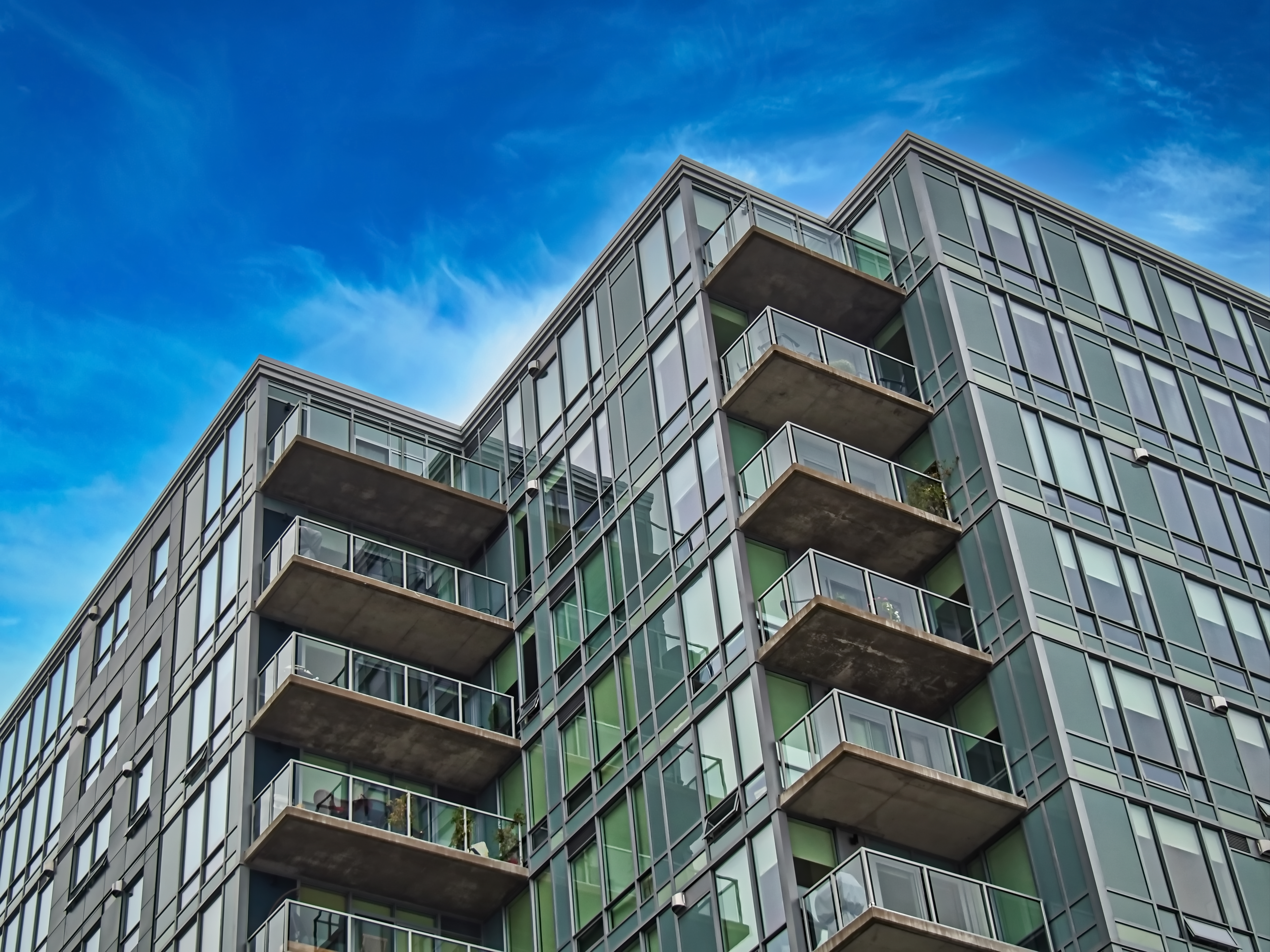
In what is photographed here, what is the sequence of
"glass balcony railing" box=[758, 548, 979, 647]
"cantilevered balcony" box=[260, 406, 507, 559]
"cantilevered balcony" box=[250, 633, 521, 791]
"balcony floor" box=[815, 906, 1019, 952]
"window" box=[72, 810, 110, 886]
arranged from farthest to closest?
"window" box=[72, 810, 110, 886]
"cantilevered balcony" box=[260, 406, 507, 559]
"cantilevered balcony" box=[250, 633, 521, 791]
"glass balcony railing" box=[758, 548, 979, 647]
"balcony floor" box=[815, 906, 1019, 952]

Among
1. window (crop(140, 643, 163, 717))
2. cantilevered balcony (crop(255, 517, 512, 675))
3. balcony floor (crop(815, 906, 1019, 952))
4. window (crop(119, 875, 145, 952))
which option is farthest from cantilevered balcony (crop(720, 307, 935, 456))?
window (crop(119, 875, 145, 952))

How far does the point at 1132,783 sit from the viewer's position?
27.5 meters

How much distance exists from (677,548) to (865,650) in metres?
4.45

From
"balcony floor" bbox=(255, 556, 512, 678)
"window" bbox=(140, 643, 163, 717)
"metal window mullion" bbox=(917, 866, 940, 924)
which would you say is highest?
"window" bbox=(140, 643, 163, 717)

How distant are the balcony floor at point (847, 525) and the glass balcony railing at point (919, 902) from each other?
637 cm

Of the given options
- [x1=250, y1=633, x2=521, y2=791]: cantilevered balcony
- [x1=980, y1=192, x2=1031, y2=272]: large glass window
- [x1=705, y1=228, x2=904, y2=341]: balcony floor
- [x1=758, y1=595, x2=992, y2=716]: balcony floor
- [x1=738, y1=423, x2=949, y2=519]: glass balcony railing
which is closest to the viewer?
[x1=758, y1=595, x2=992, y2=716]: balcony floor

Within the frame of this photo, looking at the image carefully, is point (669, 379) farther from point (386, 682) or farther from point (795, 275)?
point (386, 682)

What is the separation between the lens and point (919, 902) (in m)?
26.0

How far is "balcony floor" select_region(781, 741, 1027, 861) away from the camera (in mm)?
27188

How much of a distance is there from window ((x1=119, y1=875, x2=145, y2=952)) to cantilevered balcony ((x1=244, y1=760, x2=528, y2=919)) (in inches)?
201

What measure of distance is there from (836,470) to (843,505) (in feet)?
3.12

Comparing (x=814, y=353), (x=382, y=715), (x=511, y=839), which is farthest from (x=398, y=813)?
(x=814, y=353)

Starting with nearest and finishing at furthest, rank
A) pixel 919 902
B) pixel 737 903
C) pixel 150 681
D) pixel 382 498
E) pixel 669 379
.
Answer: pixel 919 902
pixel 737 903
pixel 669 379
pixel 382 498
pixel 150 681

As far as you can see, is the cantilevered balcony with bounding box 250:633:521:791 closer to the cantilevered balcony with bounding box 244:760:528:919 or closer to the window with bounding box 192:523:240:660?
the cantilevered balcony with bounding box 244:760:528:919
